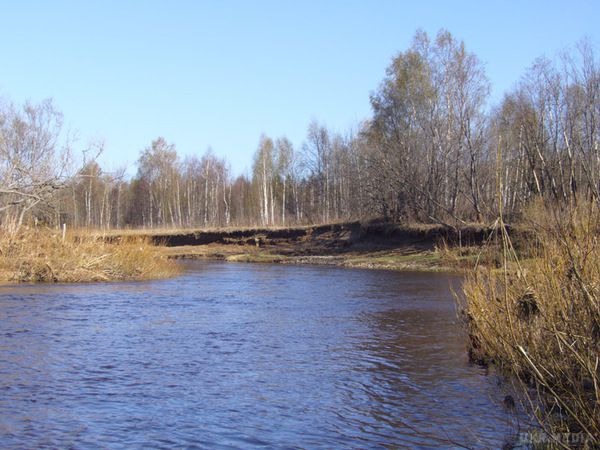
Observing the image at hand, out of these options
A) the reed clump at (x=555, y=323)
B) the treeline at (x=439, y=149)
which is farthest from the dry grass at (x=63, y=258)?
the reed clump at (x=555, y=323)

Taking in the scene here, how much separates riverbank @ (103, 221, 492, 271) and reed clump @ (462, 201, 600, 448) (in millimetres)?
23557

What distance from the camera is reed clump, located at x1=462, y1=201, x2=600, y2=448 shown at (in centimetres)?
562

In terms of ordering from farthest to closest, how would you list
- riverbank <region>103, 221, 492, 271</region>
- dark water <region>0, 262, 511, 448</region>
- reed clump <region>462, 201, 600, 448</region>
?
riverbank <region>103, 221, 492, 271</region> < dark water <region>0, 262, 511, 448</region> < reed clump <region>462, 201, 600, 448</region>

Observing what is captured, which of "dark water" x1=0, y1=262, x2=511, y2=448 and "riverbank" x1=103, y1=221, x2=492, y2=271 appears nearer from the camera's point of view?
"dark water" x1=0, y1=262, x2=511, y2=448

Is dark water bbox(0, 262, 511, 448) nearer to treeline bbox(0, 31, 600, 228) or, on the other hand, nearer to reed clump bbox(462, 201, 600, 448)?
reed clump bbox(462, 201, 600, 448)

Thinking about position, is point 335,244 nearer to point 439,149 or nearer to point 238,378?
point 439,149

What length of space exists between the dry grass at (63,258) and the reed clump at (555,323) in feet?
65.1

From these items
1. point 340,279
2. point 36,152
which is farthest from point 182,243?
point 340,279

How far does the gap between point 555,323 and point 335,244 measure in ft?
141

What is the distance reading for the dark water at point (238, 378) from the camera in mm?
7484

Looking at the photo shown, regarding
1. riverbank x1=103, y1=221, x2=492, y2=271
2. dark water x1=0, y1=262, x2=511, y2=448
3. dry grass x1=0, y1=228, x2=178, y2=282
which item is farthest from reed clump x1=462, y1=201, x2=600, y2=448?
riverbank x1=103, y1=221, x2=492, y2=271

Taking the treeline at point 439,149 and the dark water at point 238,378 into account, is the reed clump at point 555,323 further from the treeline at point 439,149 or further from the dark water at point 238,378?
the treeline at point 439,149

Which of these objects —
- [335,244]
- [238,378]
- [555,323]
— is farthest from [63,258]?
[335,244]

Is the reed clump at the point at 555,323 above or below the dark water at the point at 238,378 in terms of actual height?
above
